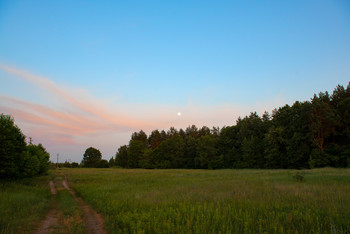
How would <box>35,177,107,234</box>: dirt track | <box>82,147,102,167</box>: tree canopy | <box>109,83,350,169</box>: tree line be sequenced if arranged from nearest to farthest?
<box>35,177,107,234</box>: dirt track
<box>109,83,350,169</box>: tree line
<box>82,147,102,167</box>: tree canopy

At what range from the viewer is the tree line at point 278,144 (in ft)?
153

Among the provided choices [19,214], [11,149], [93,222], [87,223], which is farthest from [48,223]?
[11,149]

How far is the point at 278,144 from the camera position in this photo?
197 feet

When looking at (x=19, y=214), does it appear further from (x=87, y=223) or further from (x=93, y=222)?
(x=93, y=222)

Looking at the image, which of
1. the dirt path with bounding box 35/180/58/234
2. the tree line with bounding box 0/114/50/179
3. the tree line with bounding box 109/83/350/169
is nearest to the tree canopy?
the tree line with bounding box 109/83/350/169

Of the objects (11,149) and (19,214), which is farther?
(11,149)

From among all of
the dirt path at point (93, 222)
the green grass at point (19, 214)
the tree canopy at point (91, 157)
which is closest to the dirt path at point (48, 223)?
Result: the green grass at point (19, 214)

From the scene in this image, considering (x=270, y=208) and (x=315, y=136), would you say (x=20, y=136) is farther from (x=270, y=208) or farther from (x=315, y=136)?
(x=315, y=136)

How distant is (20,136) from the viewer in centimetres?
2391

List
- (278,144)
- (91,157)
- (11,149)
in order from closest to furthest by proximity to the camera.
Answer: (11,149), (278,144), (91,157)

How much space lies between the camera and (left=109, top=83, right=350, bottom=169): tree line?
46500 millimetres

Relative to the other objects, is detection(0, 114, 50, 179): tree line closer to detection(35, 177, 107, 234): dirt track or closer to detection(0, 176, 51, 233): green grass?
detection(0, 176, 51, 233): green grass

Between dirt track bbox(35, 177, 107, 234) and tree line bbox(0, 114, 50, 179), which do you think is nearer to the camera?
dirt track bbox(35, 177, 107, 234)

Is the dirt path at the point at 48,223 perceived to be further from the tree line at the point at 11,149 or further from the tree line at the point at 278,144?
the tree line at the point at 278,144
